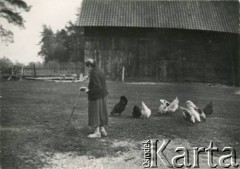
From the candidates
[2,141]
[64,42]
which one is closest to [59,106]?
[2,141]

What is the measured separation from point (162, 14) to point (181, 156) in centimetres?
1835

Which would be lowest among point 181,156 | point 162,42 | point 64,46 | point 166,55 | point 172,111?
point 181,156

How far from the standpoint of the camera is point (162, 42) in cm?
2381

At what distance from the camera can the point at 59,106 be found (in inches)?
465

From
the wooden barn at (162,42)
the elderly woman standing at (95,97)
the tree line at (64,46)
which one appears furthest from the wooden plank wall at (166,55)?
the tree line at (64,46)

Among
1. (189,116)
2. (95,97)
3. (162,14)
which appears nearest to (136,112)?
(189,116)

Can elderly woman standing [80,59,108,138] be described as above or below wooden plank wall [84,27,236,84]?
below

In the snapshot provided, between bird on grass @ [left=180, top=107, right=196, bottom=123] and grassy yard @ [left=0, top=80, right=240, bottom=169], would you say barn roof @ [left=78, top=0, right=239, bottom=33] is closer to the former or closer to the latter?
grassy yard @ [left=0, top=80, right=240, bottom=169]

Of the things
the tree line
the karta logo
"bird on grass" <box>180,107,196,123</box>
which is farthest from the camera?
the tree line

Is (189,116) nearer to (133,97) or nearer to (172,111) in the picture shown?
(172,111)

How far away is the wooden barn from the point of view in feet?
77.5

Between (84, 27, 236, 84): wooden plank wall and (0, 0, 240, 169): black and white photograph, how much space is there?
7cm

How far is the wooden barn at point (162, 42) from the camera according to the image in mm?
23609

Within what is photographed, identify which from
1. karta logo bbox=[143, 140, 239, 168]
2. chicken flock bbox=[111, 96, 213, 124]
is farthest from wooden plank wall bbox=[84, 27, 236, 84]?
karta logo bbox=[143, 140, 239, 168]
